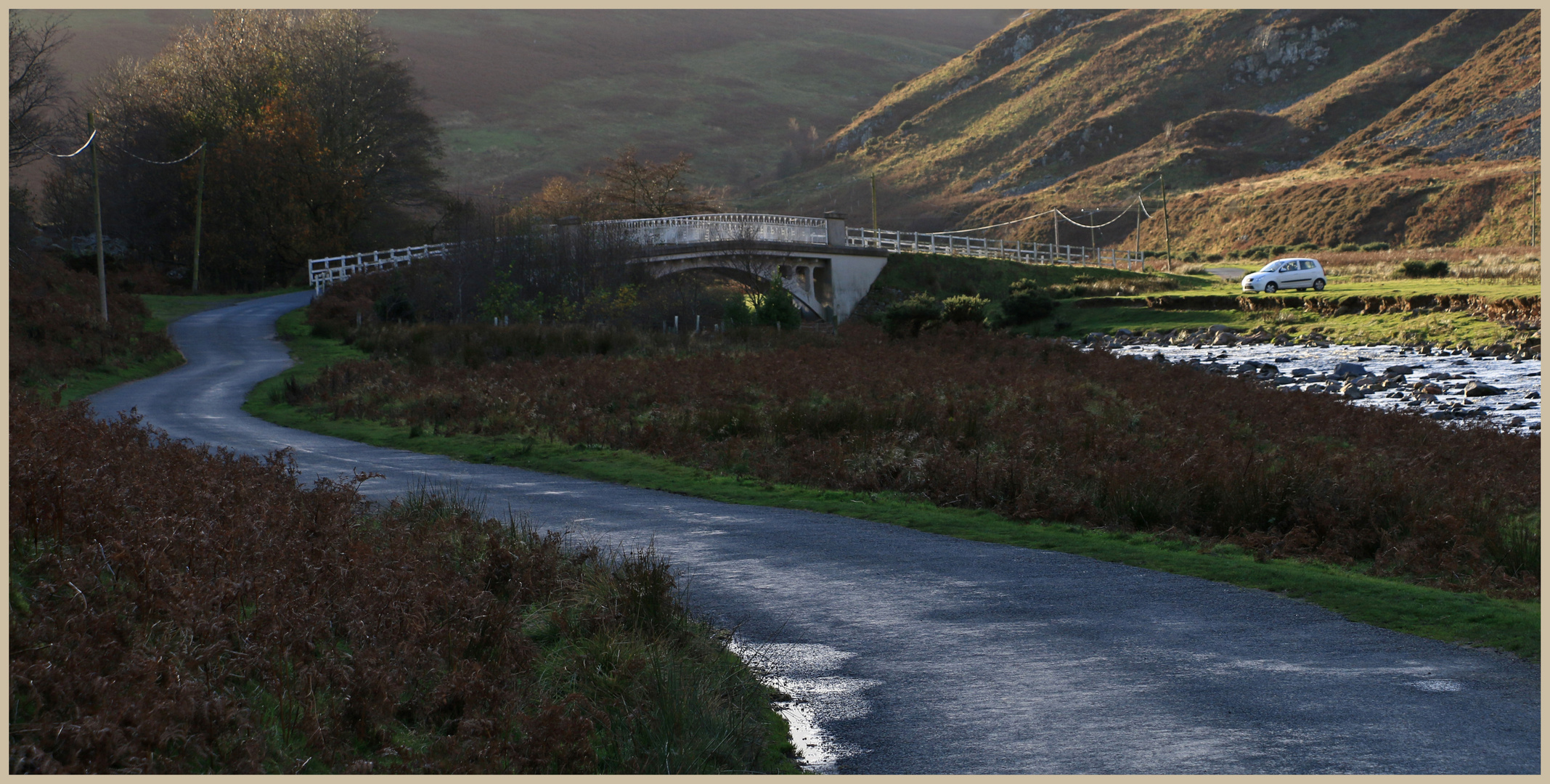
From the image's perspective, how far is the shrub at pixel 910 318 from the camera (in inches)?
1616

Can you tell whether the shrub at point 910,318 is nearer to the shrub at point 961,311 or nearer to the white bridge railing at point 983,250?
the shrub at point 961,311

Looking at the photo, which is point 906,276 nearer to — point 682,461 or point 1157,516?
point 682,461

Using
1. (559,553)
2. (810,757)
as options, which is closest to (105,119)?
(559,553)

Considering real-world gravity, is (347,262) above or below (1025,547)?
above

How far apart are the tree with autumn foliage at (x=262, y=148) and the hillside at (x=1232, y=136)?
68583mm

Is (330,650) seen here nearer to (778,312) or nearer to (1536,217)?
(778,312)

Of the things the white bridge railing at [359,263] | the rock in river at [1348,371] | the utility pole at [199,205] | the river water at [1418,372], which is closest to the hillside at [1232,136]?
the river water at [1418,372]

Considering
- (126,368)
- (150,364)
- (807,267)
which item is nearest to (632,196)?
(807,267)

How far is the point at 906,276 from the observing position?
67438 millimetres

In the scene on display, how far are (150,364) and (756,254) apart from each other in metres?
30.6

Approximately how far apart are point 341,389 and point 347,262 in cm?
3847

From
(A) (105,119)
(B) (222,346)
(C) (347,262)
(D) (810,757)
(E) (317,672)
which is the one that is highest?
(A) (105,119)

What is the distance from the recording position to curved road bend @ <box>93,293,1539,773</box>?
595cm

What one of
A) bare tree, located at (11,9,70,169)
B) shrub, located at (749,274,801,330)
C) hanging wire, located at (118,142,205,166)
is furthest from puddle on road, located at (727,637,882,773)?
hanging wire, located at (118,142,205,166)
